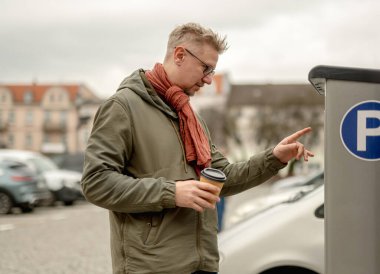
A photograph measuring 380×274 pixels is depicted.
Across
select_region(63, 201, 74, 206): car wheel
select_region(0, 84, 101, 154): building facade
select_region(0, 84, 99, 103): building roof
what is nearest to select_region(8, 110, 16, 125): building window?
select_region(0, 84, 101, 154): building facade

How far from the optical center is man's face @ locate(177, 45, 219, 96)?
269 centimetres

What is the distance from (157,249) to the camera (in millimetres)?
2529

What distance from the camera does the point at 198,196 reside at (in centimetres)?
239

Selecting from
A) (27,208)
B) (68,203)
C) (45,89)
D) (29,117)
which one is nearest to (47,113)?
(29,117)

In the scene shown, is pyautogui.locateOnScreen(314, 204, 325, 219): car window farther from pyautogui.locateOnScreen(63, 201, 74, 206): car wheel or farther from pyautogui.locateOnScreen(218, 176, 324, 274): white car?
pyautogui.locateOnScreen(63, 201, 74, 206): car wheel

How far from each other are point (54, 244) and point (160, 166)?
882 cm

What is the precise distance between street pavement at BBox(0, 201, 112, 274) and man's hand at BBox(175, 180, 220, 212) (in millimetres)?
5763

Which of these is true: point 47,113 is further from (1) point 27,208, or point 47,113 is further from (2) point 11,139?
(1) point 27,208

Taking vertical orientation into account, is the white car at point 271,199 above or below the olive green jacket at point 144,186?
below

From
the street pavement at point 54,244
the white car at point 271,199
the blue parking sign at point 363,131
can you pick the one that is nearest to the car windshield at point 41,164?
the street pavement at point 54,244

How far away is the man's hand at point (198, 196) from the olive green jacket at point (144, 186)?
5cm

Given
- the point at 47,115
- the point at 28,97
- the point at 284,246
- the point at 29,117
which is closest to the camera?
the point at 284,246

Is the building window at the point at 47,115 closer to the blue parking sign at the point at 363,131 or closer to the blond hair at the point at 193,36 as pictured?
the blond hair at the point at 193,36

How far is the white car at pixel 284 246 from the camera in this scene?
4.07 m
